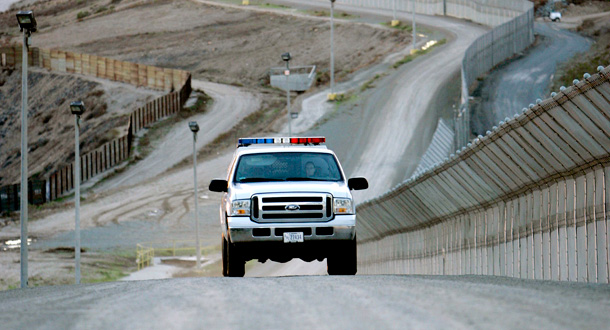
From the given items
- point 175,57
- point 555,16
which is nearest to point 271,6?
point 175,57

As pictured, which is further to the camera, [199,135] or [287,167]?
[199,135]

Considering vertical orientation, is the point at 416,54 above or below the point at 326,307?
below

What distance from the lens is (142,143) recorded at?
72.9m

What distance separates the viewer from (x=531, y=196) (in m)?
15.8

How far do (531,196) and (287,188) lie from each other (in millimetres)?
3530

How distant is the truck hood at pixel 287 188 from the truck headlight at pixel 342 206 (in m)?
0.07

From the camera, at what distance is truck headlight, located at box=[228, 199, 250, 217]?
1606 cm

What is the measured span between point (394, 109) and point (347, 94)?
7.13 metres

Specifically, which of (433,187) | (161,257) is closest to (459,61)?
(161,257)

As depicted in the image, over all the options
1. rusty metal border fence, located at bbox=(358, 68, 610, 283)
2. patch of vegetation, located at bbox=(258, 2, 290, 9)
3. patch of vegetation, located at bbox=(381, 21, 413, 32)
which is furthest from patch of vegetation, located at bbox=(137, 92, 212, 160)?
rusty metal border fence, located at bbox=(358, 68, 610, 283)

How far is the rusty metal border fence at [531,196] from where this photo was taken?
12.8m

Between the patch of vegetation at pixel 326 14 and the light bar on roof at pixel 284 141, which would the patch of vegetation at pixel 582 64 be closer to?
the patch of vegetation at pixel 326 14

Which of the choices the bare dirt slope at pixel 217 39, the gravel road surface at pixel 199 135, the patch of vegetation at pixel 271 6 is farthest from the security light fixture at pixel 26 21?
the patch of vegetation at pixel 271 6

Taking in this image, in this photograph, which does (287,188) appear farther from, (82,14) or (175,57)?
(82,14)
